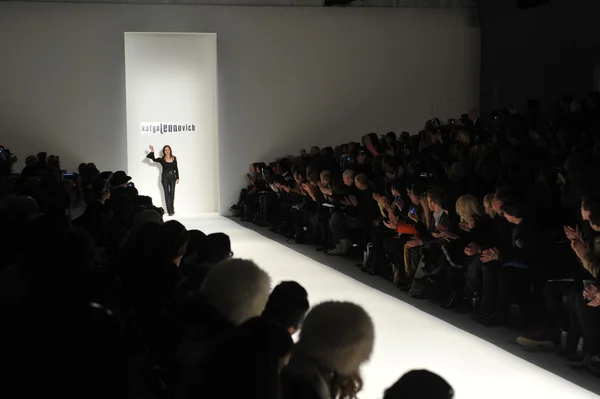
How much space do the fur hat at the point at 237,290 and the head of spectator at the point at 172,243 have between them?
4.25ft

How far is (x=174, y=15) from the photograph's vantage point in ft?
48.4

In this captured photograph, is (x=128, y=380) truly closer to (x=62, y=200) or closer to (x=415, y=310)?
(x=62, y=200)

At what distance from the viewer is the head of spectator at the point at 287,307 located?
3023 mm

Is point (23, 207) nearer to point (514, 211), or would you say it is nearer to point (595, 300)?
point (514, 211)

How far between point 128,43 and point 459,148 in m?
8.14

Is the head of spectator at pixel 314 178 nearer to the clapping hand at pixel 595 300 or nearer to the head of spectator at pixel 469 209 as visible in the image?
the head of spectator at pixel 469 209

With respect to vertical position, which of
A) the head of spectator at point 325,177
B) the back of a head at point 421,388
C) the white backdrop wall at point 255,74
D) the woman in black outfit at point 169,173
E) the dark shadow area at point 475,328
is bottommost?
the dark shadow area at point 475,328

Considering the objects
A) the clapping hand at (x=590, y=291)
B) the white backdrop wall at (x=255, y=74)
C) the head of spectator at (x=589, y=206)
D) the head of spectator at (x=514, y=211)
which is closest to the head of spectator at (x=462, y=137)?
the head of spectator at (x=514, y=211)

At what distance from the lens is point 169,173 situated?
48.9 ft

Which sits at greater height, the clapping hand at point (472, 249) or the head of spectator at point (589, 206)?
the head of spectator at point (589, 206)

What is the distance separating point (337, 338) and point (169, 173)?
12.6m

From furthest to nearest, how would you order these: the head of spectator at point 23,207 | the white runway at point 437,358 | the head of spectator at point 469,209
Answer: the head of spectator at point 469,209 → the head of spectator at point 23,207 → the white runway at point 437,358

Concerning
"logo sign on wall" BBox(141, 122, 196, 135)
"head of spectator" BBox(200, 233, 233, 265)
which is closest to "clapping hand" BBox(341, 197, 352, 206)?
"head of spectator" BBox(200, 233, 233, 265)

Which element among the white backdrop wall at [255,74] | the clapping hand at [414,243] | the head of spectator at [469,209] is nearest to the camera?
the head of spectator at [469,209]
